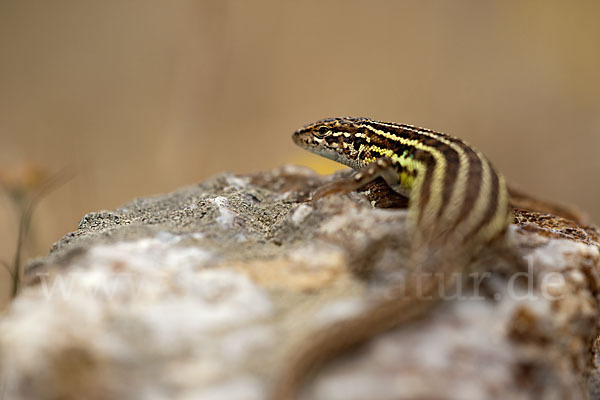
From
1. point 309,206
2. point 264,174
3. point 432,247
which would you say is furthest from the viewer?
point 264,174

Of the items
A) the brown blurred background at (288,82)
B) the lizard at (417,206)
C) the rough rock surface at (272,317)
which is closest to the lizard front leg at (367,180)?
the lizard at (417,206)

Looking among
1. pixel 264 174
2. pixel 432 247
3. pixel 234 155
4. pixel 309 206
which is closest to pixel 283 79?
pixel 234 155

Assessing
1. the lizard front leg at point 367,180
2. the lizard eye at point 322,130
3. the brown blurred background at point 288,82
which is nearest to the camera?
the lizard front leg at point 367,180

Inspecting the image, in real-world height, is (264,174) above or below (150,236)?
above

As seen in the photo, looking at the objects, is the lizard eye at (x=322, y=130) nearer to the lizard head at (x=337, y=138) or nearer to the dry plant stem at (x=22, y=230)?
the lizard head at (x=337, y=138)

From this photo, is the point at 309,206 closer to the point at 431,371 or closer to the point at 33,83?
the point at 431,371

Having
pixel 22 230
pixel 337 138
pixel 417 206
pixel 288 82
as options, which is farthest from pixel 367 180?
pixel 288 82

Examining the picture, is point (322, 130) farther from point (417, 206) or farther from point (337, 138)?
point (417, 206)
